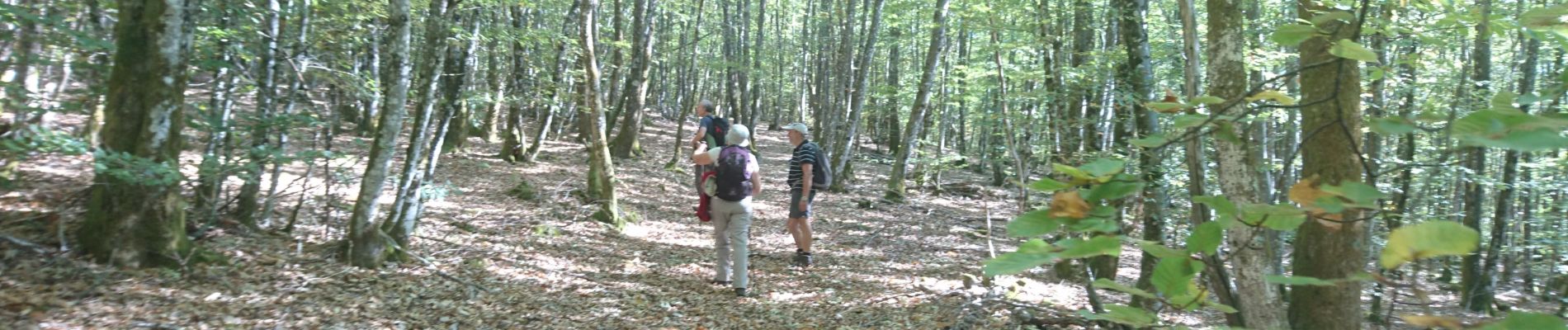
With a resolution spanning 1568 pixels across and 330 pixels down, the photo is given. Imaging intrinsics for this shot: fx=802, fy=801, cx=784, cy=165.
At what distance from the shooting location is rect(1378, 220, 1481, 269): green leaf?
0.91 metres

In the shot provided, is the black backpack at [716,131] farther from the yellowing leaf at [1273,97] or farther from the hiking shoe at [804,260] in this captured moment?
the yellowing leaf at [1273,97]

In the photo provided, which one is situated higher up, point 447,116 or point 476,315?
point 447,116

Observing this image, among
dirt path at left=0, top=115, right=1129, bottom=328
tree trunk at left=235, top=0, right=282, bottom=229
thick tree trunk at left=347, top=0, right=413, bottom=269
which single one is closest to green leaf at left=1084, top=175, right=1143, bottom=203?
dirt path at left=0, top=115, right=1129, bottom=328

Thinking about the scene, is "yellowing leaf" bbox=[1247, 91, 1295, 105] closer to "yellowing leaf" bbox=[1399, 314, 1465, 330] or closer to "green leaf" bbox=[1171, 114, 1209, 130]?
"green leaf" bbox=[1171, 114, 1209, 130]

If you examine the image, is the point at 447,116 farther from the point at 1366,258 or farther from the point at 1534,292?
the point at 1534,292

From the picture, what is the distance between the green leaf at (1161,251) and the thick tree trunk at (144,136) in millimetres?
5409

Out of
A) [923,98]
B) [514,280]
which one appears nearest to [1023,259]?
[514,280]

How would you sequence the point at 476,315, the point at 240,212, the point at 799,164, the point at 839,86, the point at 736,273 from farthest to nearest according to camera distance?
the point at 839,86 < the point at 799,164 < the point at 736,273 < the point at 240,212 < the point at 476,315

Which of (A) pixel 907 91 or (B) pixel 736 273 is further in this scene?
(A) pixel 907 91

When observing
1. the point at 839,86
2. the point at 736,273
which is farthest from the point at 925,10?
the point at 736,273

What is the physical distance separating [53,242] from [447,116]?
→ 2.61 metres

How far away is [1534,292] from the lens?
14.2 meters

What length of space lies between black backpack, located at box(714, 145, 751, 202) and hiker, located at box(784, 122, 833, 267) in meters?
1.22

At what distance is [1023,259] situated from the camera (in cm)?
113
